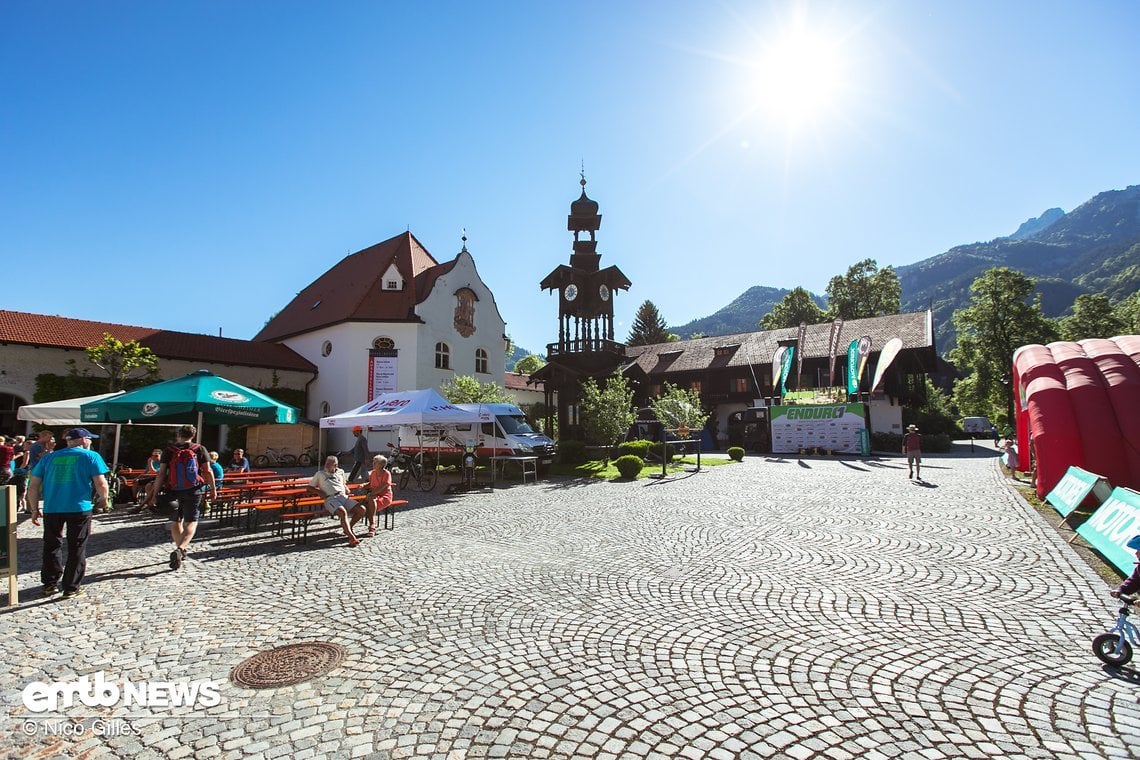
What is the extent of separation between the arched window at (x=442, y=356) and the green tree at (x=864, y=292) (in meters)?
41.1

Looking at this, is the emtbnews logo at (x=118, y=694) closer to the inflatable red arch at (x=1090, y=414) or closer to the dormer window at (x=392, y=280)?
the inflatable red arch at (x=1090, y=414)

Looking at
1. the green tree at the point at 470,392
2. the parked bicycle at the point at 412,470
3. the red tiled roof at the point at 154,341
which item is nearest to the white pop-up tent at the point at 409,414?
the parked bicycle at the point at 412,470

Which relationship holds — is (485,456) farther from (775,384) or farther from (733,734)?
(775,384)

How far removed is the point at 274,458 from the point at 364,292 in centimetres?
1131

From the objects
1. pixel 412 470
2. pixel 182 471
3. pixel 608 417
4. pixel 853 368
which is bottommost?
pixel 412 470

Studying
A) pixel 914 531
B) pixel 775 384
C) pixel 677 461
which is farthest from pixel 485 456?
pixel 775 384

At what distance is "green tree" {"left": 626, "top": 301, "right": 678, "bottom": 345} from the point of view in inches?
2623

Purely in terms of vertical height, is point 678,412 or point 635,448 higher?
point 678,412

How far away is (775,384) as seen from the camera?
32.2 meters

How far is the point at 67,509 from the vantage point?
6.21 meters

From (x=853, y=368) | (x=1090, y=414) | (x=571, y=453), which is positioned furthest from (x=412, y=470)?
(x=853, y=368)

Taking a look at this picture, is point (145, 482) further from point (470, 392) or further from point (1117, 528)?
point (1117, 528)

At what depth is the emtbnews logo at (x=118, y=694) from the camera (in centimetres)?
377

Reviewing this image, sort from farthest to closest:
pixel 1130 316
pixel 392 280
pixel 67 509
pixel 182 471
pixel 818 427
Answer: pixel 1130 316, pixel 392 280, pixel 818 427, pixel 182 471, pixel 67 509
